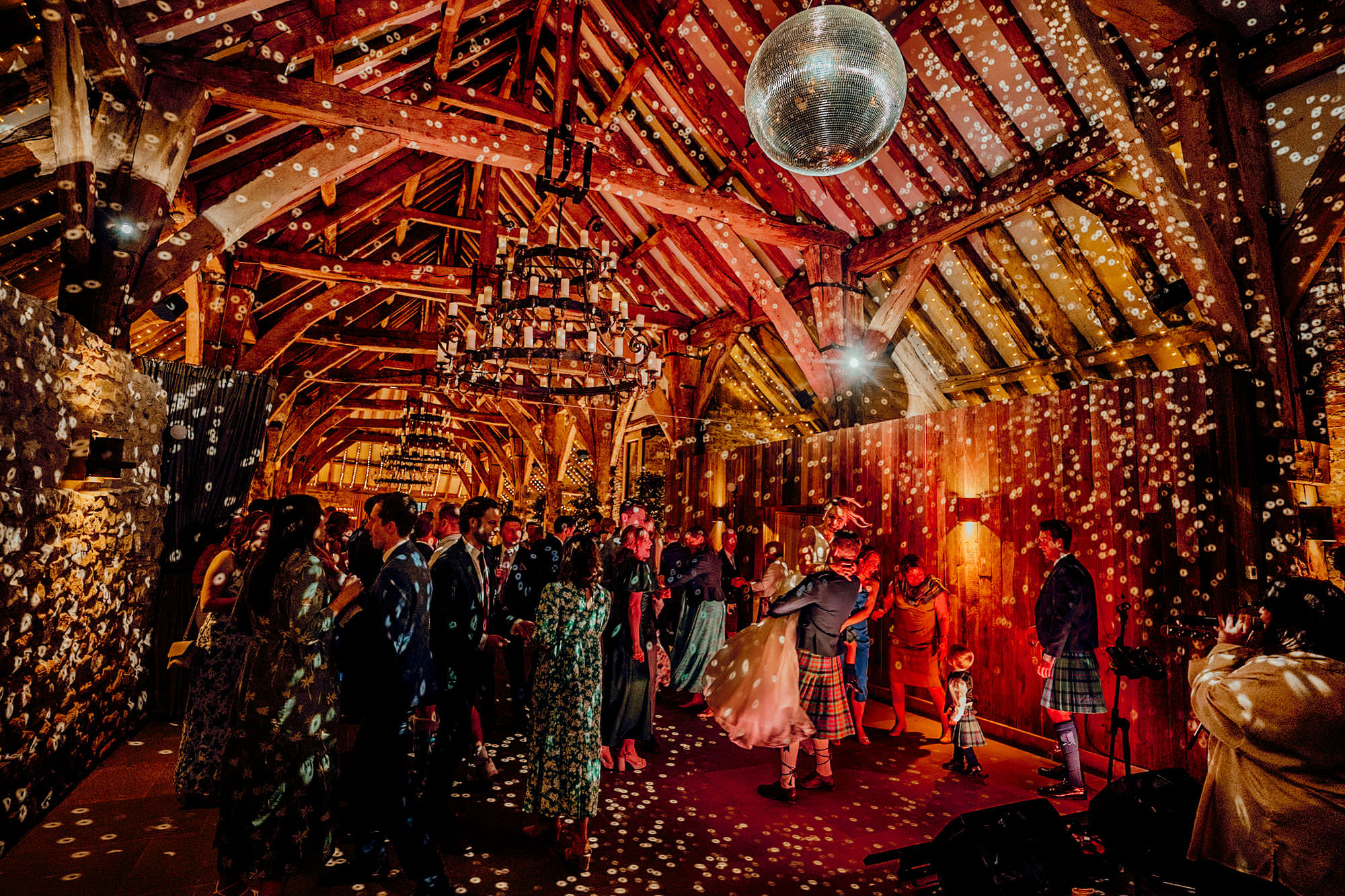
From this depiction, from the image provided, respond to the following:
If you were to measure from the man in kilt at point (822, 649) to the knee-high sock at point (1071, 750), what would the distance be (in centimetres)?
128

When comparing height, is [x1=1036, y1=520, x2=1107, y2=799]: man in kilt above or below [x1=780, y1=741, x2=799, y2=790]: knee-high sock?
above

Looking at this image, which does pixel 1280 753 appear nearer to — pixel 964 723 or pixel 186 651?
pixel 964 723

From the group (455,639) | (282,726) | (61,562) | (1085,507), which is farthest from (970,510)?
(61,562)

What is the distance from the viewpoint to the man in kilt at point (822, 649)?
3514 mm

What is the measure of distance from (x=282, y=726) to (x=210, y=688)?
4.08 feet

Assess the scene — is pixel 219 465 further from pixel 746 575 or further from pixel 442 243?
pixel 442 243

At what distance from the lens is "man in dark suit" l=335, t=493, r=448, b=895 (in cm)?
226

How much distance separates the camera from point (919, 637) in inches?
185

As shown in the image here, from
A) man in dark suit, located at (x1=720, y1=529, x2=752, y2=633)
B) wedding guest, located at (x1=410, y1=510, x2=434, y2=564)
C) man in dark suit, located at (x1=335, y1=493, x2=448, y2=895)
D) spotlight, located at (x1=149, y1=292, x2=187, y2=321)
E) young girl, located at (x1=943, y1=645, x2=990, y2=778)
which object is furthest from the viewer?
man in dark suit, located at (x1=720, y1=529, x2=752, y2=633)

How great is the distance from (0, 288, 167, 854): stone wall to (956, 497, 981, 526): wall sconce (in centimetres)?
553

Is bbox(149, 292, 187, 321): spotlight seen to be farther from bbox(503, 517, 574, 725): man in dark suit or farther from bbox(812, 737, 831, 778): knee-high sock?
bbox(812, 737, 831, 778): knee-high sock

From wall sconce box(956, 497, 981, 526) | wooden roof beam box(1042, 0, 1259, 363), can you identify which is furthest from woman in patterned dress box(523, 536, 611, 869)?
wooden roof beam box(1042, 0, 1259, 363)

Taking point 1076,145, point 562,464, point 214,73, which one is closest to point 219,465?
point 214,73

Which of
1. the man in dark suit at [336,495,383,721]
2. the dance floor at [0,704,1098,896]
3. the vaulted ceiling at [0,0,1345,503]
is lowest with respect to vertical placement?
the dance floor at [0,704,1098,896]
